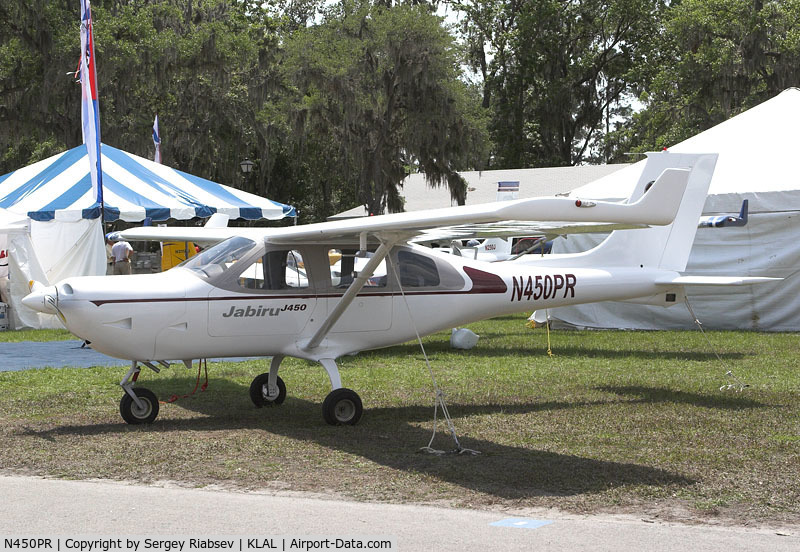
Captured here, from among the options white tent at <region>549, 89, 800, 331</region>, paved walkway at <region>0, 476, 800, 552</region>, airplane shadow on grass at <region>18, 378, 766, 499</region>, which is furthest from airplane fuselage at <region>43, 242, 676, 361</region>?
white tent at <region>549, 89, 800, 331</region>

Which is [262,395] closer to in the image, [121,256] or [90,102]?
[121,256]

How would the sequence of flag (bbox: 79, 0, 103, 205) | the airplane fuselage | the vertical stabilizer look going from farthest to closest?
flag (bbox: 79, 0, 103, 205) → the vertical stabilizer → the airplane fuselage

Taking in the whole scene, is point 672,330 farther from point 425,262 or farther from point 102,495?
point 102,495

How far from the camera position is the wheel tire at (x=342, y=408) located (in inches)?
347

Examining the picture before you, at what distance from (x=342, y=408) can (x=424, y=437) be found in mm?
978

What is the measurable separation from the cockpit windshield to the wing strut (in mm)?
1055

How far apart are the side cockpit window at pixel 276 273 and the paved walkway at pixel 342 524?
323 centimetres

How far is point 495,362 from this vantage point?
13.5 metres

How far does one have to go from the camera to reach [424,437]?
8281 millimetres

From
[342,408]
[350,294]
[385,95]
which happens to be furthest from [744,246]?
[385,95]

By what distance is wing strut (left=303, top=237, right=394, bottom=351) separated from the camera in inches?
332

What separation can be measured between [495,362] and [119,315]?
6.48 m

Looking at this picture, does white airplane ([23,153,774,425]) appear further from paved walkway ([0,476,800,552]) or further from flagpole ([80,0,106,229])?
flagpole ([80,0,106,229])

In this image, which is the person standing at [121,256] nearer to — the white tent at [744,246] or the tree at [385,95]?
the white tent at [744,246]
